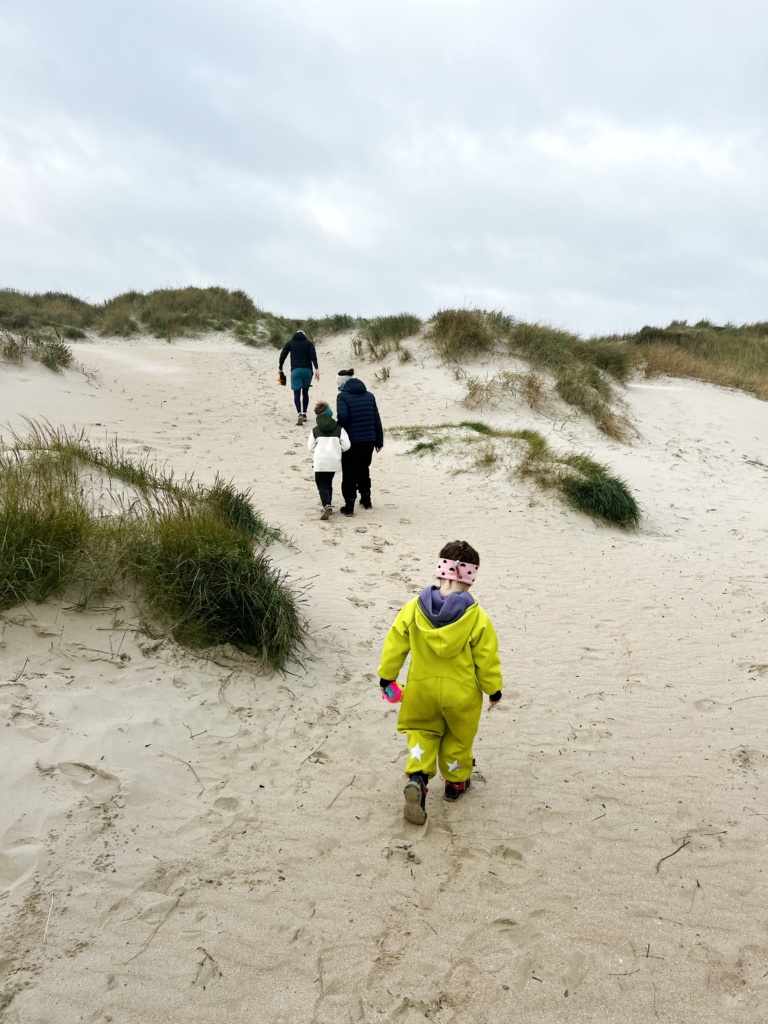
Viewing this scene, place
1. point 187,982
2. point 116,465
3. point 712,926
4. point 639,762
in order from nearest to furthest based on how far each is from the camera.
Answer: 1. point 187,982
2. point 712,926
3. point 639,762
4. point 116,465

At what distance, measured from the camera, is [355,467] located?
8961mm

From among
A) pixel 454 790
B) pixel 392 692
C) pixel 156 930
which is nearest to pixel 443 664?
pixel 392 692

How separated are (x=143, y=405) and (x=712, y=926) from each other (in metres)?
14.3

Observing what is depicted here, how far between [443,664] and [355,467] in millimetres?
5787

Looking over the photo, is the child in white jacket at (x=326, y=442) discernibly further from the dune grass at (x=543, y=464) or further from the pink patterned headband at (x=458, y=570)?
the pink patterned headband at (x=458, y=570)

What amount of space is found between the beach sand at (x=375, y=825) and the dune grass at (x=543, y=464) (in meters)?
2.43

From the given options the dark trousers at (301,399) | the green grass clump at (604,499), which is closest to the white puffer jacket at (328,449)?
the green grass clump at (604,499)

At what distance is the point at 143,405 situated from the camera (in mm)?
14680

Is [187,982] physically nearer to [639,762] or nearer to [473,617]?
[473,617]

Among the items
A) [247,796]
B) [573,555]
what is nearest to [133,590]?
[247,796]

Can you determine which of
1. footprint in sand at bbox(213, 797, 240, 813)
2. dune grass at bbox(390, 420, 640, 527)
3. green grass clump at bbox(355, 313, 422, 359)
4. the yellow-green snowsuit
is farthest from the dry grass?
footprint in sand at bbox(213, 797, 240, 813)

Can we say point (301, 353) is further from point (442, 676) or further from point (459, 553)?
point (442, 676)

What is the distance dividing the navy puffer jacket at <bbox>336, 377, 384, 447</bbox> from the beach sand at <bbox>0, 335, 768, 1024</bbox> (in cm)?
210

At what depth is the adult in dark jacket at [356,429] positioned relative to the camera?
341 inches
